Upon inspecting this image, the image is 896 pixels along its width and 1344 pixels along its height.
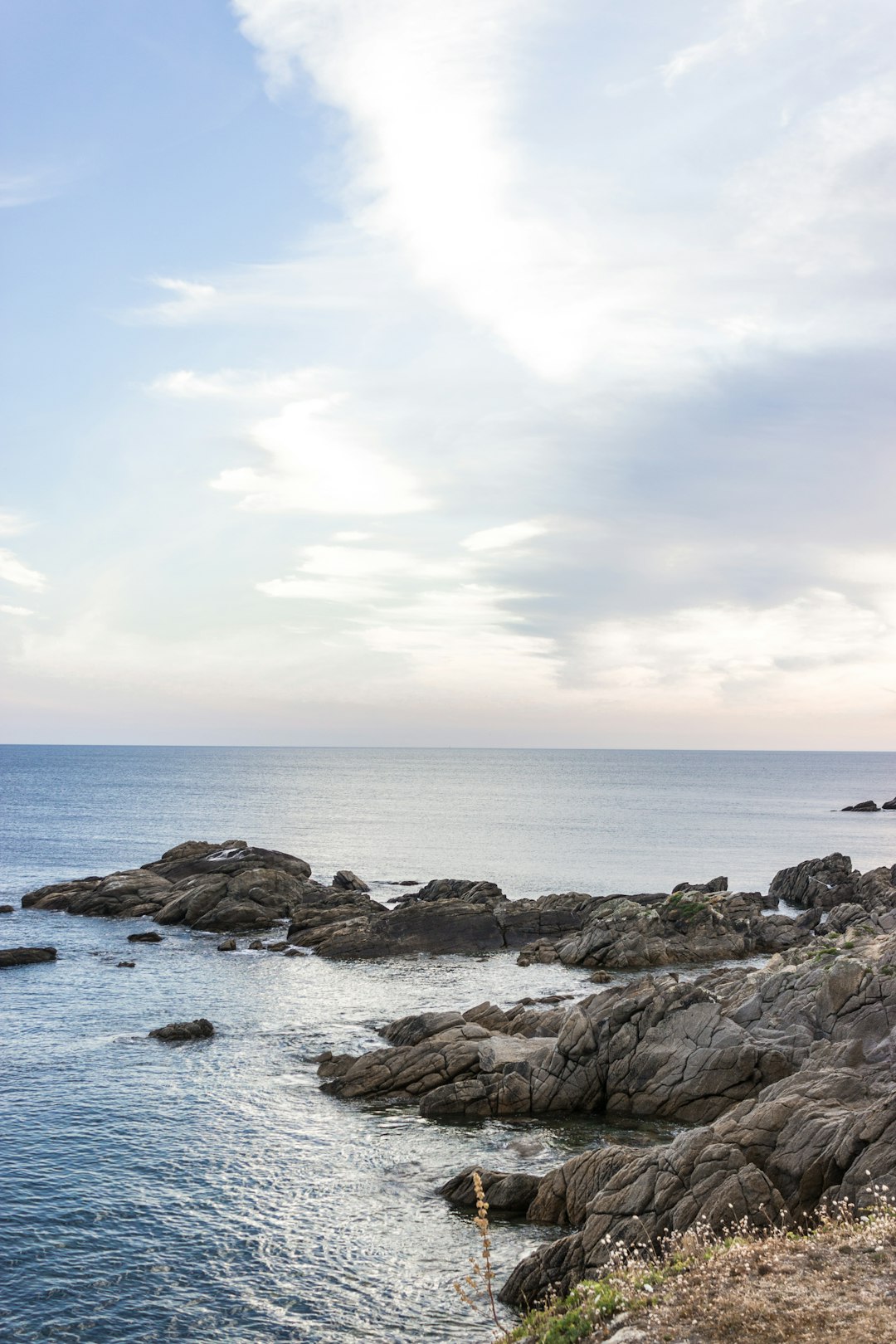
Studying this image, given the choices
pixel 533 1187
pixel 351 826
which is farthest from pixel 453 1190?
pixel 351 826

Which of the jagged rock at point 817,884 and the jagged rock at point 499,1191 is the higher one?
the jagged rock at point 499,1191

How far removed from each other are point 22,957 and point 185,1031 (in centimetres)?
2076

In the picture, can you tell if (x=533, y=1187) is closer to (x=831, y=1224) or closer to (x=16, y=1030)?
(x=831, y=1224)

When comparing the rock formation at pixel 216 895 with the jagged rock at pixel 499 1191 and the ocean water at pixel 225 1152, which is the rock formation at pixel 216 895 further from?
the jagged rock at pixel 499 1191

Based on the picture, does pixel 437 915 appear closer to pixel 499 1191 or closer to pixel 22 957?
pixel 22 957

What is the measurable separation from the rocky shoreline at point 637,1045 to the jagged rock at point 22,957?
13.6m

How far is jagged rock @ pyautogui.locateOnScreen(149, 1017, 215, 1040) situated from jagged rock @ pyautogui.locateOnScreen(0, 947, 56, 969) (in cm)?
1866

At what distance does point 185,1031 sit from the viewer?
43.4m

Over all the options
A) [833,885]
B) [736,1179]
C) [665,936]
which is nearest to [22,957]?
[665,936]

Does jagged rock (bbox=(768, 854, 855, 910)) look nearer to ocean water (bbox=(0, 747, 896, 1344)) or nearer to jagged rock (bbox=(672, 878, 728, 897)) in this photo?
jagged rock (bbox=(672, 878, 728, 897))

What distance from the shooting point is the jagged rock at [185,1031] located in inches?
1699

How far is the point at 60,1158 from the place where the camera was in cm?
3027

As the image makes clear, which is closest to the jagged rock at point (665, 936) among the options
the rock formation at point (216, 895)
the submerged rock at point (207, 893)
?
the rock formation at point (216, 895)

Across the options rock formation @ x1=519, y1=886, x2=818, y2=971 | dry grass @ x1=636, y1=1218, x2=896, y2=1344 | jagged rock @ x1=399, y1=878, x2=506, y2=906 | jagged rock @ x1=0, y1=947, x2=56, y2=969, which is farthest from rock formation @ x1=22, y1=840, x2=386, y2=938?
dry grass @ x1=636, y1=1218, x2=896, y2=1344
